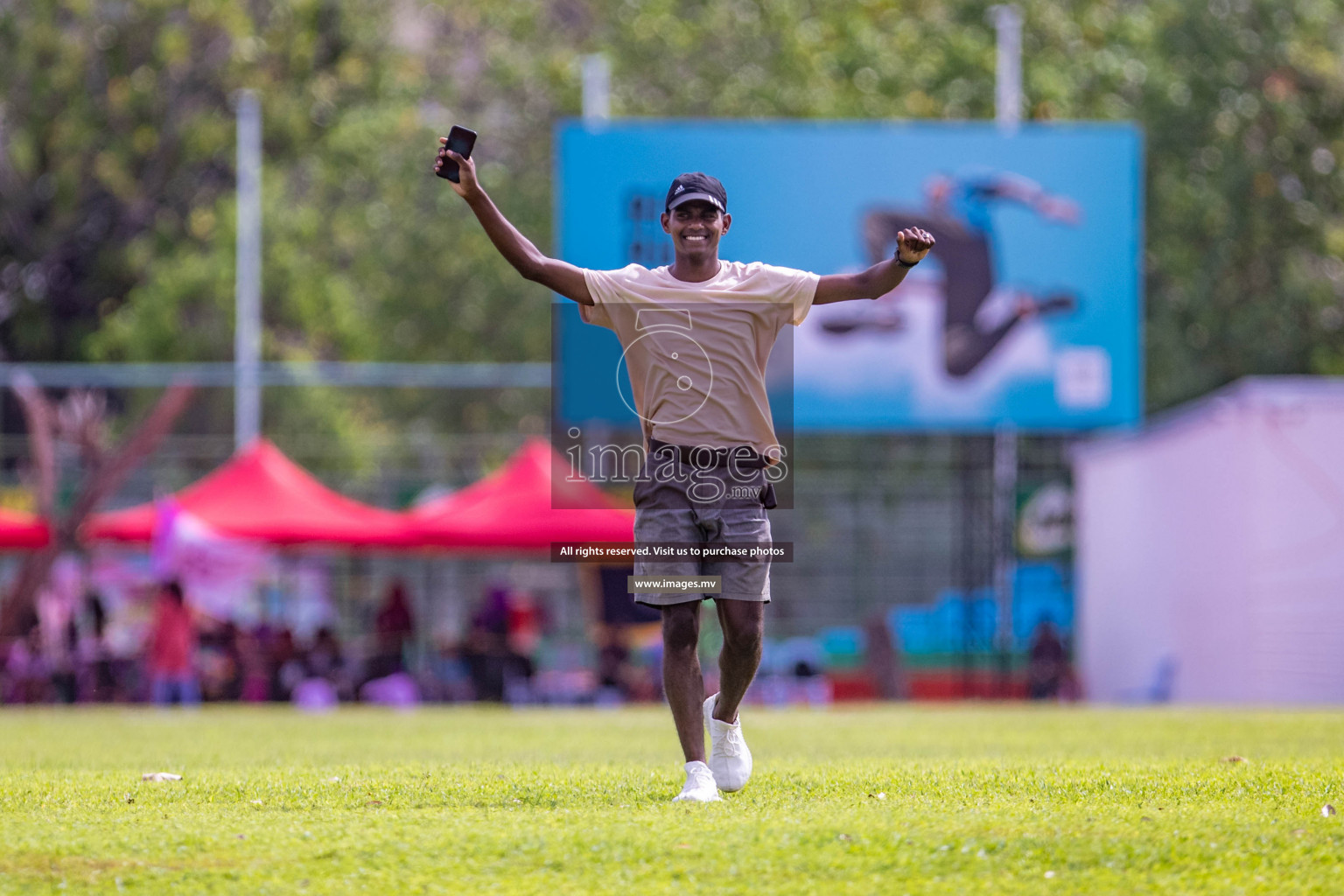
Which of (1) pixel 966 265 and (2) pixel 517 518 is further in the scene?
(1) pixel 966 265

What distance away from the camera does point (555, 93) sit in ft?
125

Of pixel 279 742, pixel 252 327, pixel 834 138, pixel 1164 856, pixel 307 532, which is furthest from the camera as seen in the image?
pixel 252 327

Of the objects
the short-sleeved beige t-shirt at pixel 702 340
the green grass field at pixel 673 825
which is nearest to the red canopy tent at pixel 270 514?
the green grass field at pixel 673 825

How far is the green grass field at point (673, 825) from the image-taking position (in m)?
4.56

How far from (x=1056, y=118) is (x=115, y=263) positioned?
19.3 m

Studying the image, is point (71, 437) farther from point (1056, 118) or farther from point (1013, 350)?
point (1056, 118)

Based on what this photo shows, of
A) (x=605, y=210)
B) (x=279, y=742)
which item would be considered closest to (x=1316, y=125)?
(x=605, y=210)

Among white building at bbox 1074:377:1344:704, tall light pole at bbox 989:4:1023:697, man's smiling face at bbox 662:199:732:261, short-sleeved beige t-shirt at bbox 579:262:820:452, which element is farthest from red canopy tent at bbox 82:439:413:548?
man's smiling face at bbox 662:199:732:261

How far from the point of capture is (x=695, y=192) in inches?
242

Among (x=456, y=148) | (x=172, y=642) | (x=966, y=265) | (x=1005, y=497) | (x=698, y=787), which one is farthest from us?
(x=1005, y=497)

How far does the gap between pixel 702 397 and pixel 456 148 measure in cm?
111

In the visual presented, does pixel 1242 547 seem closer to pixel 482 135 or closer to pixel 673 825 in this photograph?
pixel 673 825

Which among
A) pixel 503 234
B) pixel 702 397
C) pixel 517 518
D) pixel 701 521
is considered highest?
pixel 503 234

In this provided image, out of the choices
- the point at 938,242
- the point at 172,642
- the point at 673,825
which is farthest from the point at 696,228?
the point at 938,242
